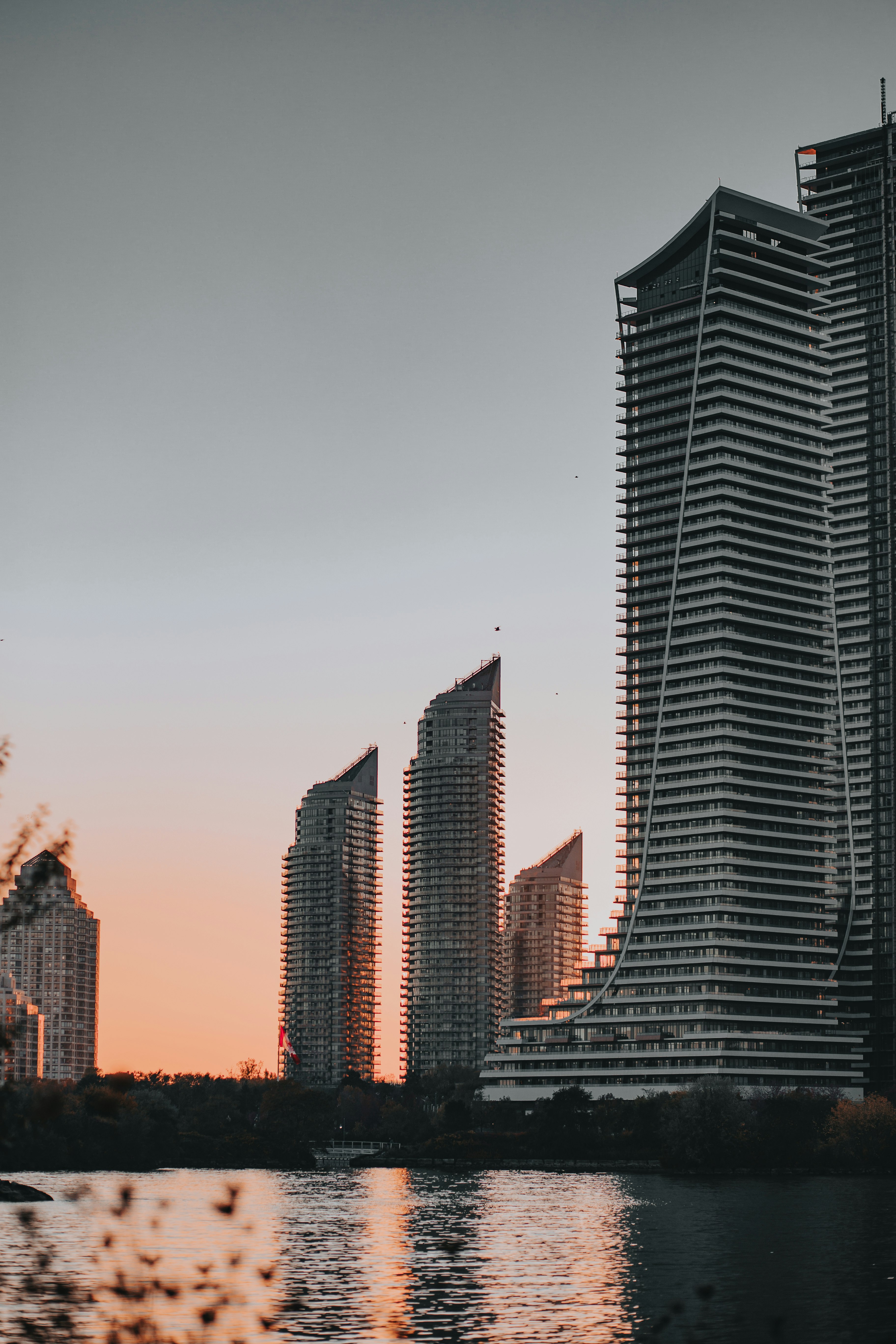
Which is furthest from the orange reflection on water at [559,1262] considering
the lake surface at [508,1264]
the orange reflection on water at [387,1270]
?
the orange reflection on water at [387,1270]

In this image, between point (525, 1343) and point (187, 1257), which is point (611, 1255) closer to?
point (187, 1257)

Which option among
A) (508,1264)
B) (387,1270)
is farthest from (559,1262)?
(387,1270)

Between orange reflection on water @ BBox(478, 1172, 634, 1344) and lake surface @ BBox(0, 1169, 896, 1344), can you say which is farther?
orange reflection on water @ BBox(478, 1172, 634, 1344)

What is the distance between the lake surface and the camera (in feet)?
261

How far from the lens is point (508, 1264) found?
106812 mm

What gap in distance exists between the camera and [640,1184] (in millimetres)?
195000

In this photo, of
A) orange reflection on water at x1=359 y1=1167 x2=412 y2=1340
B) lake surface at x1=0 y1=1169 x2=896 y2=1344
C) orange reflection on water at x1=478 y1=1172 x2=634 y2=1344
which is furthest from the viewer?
orange reflection on water at x1=478 y1=1172 x2=634 y2=1344

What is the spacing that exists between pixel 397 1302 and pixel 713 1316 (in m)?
17.9

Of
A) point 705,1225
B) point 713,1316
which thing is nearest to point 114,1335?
point 713,1316

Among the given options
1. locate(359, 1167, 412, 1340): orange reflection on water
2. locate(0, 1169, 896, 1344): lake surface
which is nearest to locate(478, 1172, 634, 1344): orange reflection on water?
locate(0, 1169, 896, 1344): lake surface

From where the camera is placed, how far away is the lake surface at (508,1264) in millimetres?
79438

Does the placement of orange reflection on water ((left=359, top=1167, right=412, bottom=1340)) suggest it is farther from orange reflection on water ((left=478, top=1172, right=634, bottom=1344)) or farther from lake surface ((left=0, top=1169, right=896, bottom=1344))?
orange reflection on water ((left=478, top=1172, right=634, bottom=1344))

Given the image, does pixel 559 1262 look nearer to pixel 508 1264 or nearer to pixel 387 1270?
pixel 508 1264

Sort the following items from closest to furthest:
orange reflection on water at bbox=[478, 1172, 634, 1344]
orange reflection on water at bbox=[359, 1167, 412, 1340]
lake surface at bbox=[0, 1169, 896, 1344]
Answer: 1. lake surface at bbox=[0, 1169, 896, 1344]
2. orange reflection on water at bbox=[359, 1167, 412, 1340]
3. orange reflection on water at bbox=[478, 1172, 634, 1344]
